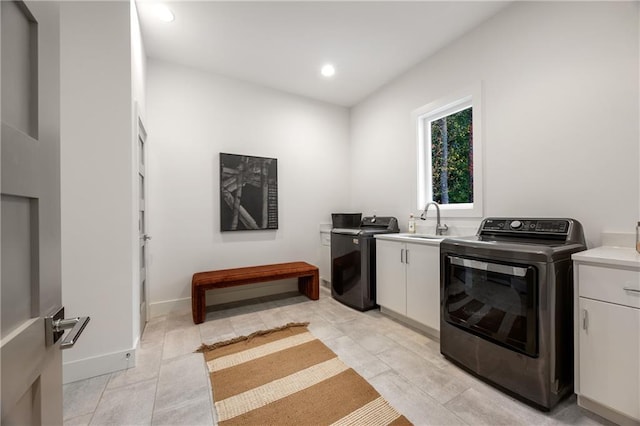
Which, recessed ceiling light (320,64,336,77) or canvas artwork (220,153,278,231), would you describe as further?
canvas artwork (220,153,278,231)

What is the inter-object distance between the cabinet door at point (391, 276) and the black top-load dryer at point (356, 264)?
0.11 m

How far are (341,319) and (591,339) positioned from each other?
1909mm

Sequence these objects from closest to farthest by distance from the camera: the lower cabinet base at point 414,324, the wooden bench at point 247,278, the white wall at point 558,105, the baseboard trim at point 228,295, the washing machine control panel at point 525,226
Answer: the white wall at point 558,105 < the washing machine control panel at point 525,226 < the lower cabinet base at point 414,324 < the wooden bench at point 247,278 < the baseboard trim at point 228,295

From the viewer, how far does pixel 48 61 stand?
63 cm

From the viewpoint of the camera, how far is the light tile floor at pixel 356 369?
145 centimetres

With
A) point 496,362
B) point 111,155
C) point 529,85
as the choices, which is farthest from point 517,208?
point 111,155

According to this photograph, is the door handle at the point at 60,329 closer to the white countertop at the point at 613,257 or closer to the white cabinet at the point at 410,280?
the white countertop at the point at 613,257

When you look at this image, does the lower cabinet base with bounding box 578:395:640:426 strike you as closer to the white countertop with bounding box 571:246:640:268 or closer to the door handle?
the white countertop with bounding box 571:246:640:268

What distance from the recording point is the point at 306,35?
2529 mm

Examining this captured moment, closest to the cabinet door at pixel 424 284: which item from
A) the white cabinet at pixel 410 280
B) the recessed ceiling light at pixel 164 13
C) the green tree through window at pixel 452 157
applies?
the white cabinet at pixel 410 280

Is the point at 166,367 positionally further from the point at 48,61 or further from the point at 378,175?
the point at 378,175

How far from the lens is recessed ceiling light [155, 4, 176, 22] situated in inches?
86.4

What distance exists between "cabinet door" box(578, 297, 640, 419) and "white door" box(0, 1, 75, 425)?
2.23 m

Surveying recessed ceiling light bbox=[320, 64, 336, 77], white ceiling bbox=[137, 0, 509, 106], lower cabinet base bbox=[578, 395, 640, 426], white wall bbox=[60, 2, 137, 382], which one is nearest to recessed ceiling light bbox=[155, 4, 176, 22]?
white ceiling bbox=[137, 0, 509, 106]
